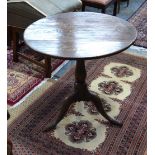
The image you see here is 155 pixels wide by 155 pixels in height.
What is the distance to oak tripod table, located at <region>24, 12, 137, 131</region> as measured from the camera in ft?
5.82

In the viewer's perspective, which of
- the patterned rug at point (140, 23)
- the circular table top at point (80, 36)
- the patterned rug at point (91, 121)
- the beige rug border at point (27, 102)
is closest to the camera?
the circular table top at point (80, 36)

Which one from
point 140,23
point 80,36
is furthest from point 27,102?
point 140,23

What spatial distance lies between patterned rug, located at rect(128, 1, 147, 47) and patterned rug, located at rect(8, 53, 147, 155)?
78cm

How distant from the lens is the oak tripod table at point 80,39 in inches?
69.9

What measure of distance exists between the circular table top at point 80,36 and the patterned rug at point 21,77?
76cm

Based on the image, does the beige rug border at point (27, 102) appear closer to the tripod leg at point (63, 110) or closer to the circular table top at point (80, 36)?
the tripod leg at point (63, 110)

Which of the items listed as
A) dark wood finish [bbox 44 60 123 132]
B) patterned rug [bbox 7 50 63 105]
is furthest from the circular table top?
patterned rug [bbox 7 50 63 105]

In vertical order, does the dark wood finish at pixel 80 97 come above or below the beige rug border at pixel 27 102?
above

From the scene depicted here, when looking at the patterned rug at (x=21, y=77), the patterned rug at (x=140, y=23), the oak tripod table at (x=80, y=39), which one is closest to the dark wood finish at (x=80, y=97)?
the oak tripod table at (x=80, y=39)

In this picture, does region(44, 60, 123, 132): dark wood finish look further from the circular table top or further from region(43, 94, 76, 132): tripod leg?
the circular table top

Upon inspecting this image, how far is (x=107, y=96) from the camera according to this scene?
2.60m

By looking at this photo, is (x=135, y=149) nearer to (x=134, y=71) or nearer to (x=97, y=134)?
(x=97, y=134)

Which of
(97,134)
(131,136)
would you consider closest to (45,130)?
(97,134)

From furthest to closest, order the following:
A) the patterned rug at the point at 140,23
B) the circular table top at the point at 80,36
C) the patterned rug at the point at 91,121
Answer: the patterned rug at the point at 140,23
the patterned rug at the point at 91,121
the circular table top at the point at 80,36
